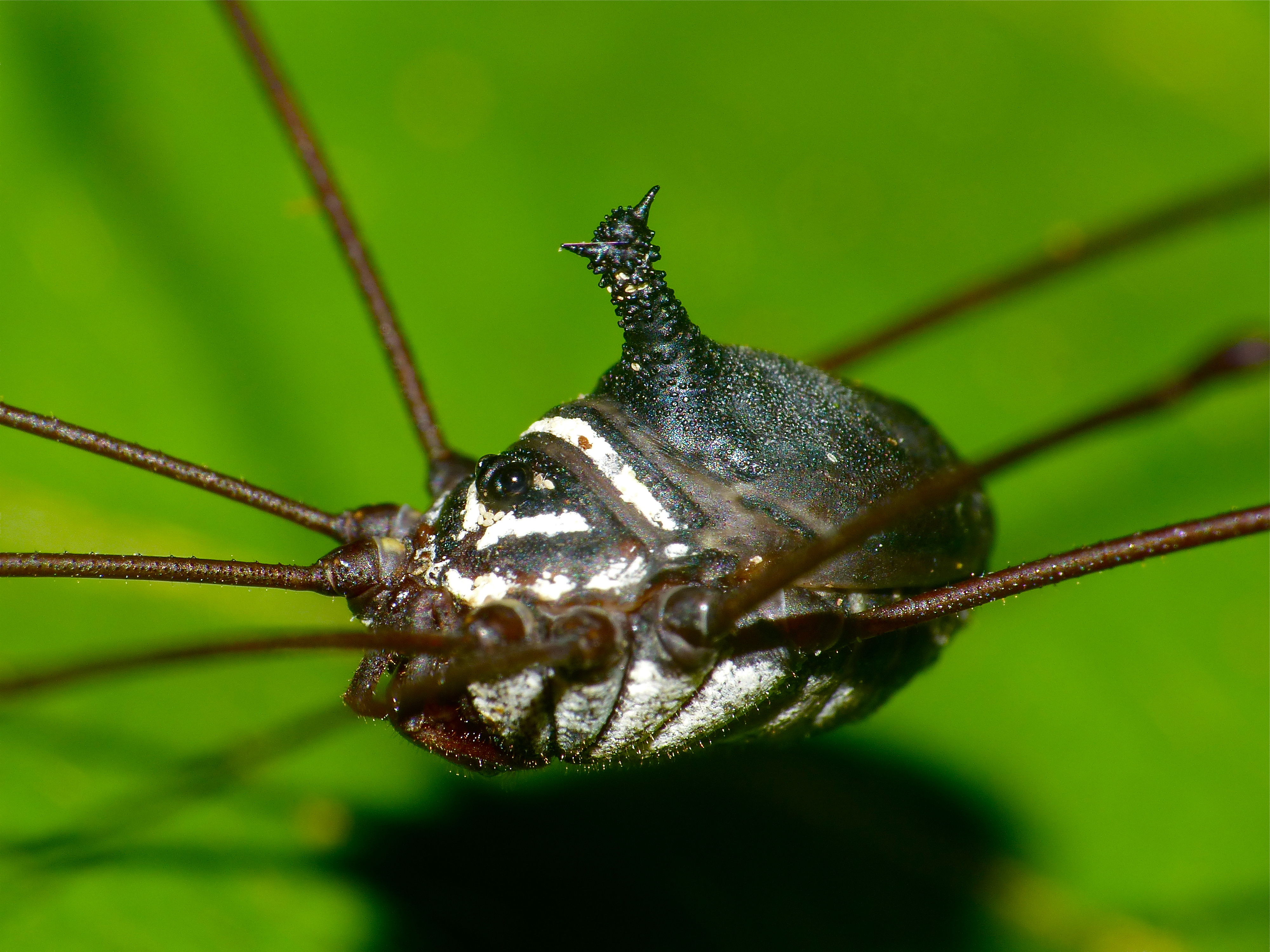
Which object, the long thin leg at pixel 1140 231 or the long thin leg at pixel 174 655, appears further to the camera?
the long thin leg at pixel 174 655

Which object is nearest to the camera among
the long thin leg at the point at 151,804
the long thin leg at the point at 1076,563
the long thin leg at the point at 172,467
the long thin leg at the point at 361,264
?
the long thin leg at the point at 1076,563

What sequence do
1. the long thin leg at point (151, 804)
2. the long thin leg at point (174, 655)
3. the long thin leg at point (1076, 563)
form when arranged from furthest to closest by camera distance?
the long thin leg at point (151, 804) → the long thin leg at point (1076, 563) → the long thin leg at point (174, 655)

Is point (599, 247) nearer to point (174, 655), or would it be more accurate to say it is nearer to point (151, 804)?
point (174, 655)

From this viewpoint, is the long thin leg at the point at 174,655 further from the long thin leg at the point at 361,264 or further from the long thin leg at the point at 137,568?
the long thin leg at the point at 361,264

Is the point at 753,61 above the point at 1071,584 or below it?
→ above

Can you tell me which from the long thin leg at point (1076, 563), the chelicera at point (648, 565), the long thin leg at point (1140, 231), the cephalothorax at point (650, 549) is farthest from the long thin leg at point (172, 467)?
the long thin leg at point (1140, 231)

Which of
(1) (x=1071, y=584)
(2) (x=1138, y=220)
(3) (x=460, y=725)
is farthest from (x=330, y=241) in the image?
(2) (x=1138, y=220)

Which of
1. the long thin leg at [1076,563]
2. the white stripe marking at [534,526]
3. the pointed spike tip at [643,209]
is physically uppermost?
the pointed spike tip at [643,209]

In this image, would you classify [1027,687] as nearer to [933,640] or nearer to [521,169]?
[933,640]
